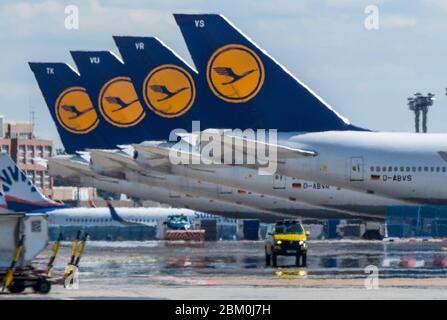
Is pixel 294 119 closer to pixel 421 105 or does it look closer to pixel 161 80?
pixel 161 80

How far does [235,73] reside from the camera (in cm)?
5934

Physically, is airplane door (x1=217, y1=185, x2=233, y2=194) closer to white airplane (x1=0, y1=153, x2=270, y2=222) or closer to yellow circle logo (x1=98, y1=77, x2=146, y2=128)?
white airplane (x1=0, y1=153, x2=270, y2=222)

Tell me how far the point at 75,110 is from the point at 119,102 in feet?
16.7

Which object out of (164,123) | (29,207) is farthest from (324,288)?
(29,207)

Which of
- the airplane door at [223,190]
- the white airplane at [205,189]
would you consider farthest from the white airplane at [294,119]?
the airplane door at [223,190]

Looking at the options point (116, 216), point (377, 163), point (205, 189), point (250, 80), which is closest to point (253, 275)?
point (250, 80)

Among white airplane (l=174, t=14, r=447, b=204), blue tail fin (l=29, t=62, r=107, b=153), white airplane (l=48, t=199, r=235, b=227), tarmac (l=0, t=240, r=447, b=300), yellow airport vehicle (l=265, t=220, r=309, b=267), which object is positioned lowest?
tarmac (l=0, t=240, r=447, b=300)

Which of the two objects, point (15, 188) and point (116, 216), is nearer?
point (15, 188)

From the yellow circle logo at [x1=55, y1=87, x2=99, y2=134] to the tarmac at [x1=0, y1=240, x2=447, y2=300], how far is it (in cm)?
2559

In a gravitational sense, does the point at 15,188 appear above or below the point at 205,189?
above

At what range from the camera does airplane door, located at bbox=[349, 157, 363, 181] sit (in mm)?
58531

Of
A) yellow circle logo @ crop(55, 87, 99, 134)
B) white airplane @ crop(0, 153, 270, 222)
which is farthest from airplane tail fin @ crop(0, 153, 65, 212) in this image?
yellow circle logo @ crop(55, 87, 99, 134)

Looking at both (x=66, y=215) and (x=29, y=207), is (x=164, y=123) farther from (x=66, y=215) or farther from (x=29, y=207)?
(x=66, y=215)
